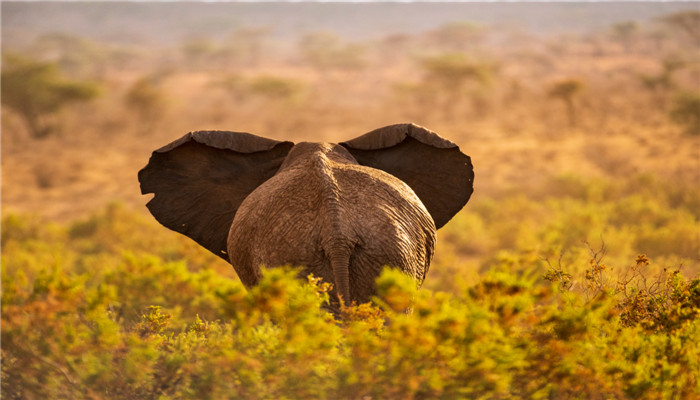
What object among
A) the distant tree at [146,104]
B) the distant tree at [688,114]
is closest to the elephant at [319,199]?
the distant tree at [688,114]

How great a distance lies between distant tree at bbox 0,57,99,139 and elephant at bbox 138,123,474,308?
2990 cm

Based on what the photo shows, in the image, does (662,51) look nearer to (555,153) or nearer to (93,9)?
(555,153)

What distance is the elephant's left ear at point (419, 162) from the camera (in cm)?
502

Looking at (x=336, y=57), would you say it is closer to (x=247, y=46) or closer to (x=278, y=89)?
(x=247, y=46)

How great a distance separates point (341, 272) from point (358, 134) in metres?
26.6

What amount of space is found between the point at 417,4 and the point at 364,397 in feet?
428

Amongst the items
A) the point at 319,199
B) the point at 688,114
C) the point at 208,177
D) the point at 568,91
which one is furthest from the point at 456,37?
the point at 319,199

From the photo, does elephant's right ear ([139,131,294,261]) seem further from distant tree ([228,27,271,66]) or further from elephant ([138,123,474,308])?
distant tree ([228,27,271,66])

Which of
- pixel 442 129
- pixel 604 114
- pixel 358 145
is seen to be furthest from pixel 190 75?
pixel 358 145

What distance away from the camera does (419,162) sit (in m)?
5.06

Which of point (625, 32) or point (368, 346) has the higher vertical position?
point (625, 32)

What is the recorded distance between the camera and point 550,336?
133 inches

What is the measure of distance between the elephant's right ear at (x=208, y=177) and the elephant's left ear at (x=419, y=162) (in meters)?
0.62

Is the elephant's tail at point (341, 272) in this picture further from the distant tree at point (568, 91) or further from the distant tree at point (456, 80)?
the distant tree at point (456, 80)
